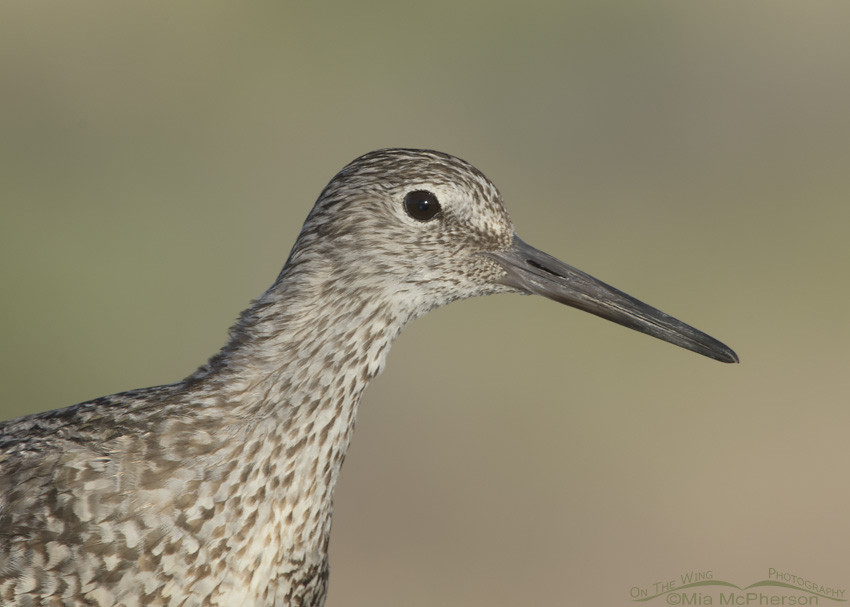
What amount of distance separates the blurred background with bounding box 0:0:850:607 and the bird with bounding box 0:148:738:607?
5.94m

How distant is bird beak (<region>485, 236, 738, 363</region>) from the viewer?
547 cm

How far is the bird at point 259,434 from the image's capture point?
4590mm

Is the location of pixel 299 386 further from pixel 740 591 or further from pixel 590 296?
pixel 740 591

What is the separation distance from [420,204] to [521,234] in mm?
9791

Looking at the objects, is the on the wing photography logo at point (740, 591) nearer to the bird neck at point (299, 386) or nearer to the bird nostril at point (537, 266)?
the bird nostril at point (537, 266)

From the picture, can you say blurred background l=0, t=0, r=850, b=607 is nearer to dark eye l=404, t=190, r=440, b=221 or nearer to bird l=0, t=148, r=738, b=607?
bird l=0, t=148, r=738, b=607

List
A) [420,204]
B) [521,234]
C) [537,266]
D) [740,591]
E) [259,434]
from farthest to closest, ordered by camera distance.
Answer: [521,234] < [740,591] < [537,266] < [420,204] < [259,434]

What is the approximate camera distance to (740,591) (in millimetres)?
10094

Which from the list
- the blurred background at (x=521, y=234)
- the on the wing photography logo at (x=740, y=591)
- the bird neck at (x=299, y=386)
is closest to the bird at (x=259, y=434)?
the bird neck at (x=299, y=386)

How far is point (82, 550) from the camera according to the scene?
14.9 feet

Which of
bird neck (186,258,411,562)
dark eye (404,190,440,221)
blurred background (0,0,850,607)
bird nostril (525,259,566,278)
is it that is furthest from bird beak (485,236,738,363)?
blurred background (0,0,850,607)

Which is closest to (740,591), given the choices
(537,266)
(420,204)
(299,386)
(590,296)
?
(590,296)

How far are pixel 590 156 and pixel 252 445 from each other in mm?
13230

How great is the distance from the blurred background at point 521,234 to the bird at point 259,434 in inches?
234
